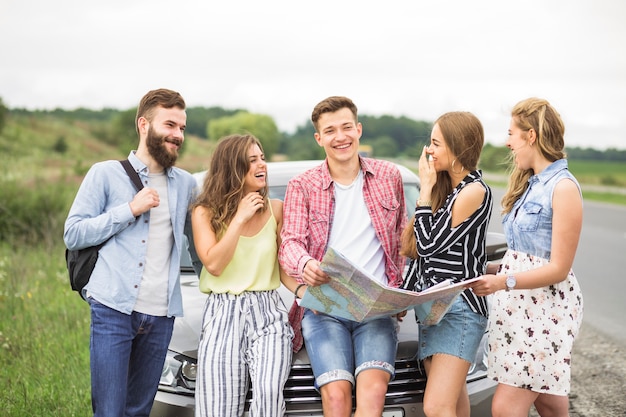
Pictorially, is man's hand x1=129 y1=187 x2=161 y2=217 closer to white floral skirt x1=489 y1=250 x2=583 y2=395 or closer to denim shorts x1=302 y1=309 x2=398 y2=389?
denim shorts x1=302 y1=309 x2=398 y2=389

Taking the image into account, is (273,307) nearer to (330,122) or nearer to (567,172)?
(330,122)

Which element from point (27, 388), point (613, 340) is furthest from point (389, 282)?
point (613, 340)

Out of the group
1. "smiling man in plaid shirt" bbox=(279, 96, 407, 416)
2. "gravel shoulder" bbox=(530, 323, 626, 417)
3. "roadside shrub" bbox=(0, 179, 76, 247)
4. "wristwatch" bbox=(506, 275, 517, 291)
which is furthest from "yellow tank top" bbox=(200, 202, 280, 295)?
"roadside shrub" bbox=(0, 179, 76, 247)

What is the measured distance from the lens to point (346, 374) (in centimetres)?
327

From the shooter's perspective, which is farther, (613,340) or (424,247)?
(613,340)

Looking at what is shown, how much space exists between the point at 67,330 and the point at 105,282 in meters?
3.61

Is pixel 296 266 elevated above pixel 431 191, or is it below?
below

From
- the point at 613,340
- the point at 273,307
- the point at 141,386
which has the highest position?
the point at 273,307

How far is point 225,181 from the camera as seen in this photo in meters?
3.65

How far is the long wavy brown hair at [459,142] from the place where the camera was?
10.7 ft

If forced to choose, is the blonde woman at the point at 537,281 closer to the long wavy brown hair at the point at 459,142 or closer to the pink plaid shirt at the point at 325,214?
the long wavy brown hair at the point at 459,142

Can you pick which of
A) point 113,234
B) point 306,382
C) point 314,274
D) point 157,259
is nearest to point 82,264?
point 113,234

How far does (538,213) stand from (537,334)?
1.80 feet

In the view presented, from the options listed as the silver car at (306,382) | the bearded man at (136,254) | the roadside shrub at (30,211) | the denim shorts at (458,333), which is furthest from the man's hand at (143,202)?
the roadside shrub at (30,211)
